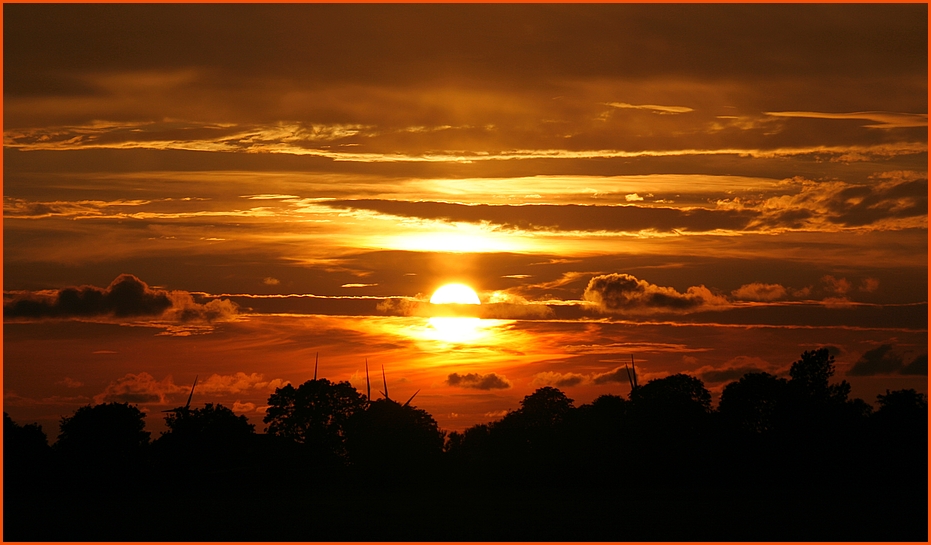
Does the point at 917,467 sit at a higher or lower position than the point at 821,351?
lower

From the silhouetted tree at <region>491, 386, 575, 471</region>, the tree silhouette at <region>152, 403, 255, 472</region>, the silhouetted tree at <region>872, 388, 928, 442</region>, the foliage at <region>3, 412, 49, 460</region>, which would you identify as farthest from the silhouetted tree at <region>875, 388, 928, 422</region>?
the foliage at <region>3, 412, 49, 460</region>

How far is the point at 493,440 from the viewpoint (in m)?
176

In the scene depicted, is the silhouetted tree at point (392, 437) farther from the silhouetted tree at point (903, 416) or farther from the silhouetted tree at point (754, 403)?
the silhouetted tree at point (903, 416)

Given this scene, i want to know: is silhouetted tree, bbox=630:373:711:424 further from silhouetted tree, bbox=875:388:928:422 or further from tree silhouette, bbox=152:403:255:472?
tree silhouette, bbox=152:403:255:472

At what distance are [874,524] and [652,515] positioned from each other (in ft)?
62.6

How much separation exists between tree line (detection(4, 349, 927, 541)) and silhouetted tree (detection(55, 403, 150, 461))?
0.27m

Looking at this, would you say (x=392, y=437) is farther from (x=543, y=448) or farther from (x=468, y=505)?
(x=468, y=505)

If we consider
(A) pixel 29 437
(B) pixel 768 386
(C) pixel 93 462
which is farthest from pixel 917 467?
(A) pixel 29 437

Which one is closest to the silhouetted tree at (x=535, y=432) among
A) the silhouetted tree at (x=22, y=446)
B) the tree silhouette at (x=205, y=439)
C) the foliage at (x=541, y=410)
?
the foliage at (x=541, y=410)

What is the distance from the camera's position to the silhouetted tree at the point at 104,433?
16950cm

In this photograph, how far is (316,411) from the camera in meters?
187

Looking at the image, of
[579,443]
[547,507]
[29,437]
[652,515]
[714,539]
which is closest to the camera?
[714,539]

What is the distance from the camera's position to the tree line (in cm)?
13962

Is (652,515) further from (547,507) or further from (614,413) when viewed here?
(614,413)
